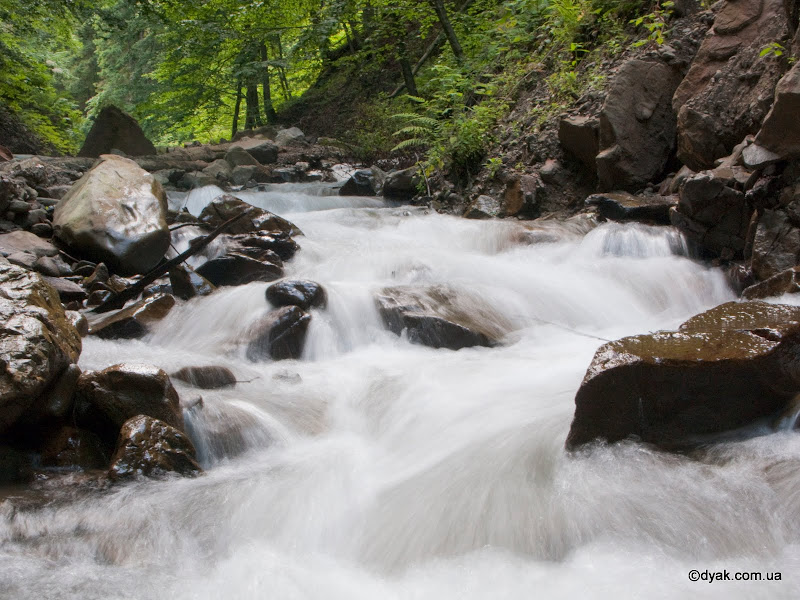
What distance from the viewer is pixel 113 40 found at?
18219 mm

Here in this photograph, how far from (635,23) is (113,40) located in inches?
645

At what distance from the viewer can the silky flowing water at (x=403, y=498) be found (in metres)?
2.21

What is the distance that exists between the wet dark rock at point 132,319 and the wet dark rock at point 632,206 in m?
5.16

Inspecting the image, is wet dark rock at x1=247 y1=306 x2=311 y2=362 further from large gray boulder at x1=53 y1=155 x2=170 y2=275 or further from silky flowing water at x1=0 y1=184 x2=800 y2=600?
large gray boulder at x1=53 y1=155 x2=170 y2=275

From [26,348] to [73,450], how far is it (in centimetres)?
59

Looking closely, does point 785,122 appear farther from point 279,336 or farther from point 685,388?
point 279,336

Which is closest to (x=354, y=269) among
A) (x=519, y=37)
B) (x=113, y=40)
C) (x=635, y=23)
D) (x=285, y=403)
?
(x=285, y=403)

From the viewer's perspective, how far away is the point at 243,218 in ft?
24.7

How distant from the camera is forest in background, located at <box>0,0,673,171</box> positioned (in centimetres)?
963

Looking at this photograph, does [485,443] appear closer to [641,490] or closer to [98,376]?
[641,490]

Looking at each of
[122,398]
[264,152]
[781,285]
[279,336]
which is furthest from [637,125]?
[264,152]

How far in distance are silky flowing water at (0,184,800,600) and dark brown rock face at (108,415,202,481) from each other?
88 millimetres

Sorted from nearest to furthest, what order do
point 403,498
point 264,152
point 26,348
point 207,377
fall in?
point 403,498
point 26,348
point 207,377
point 264,152

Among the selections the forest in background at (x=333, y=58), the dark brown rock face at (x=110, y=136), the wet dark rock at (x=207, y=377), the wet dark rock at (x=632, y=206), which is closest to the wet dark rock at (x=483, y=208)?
the forest in background at (x=333, y=58)
